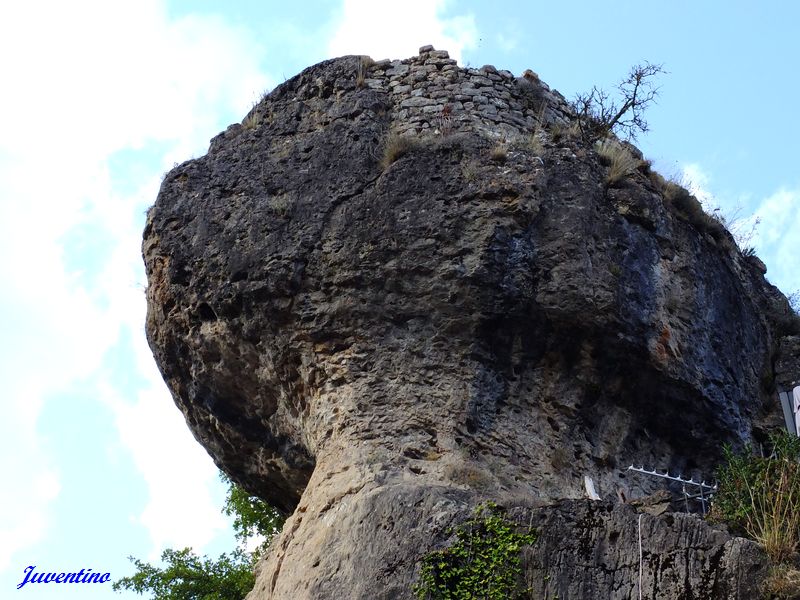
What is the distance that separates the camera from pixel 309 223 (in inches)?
448

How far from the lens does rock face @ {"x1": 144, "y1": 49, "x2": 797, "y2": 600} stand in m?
10.3

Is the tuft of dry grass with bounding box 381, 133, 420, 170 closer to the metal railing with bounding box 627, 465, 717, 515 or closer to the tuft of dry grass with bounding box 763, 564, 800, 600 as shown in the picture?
the metal railing with bounding box 627, 465, 717, 515

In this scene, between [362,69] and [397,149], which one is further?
[362,69]

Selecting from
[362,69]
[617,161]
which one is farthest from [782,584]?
[362,69]

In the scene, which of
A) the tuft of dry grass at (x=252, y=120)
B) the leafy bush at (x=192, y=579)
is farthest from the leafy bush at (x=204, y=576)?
the tuft of dry grass at (x=252, y=120)

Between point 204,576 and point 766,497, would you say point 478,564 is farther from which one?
point 204,576

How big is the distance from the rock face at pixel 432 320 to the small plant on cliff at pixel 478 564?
294mm

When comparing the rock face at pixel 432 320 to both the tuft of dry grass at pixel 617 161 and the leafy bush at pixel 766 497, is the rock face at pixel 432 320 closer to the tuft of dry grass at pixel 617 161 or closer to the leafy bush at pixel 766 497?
the tuft of dry grass at pixel 617 161

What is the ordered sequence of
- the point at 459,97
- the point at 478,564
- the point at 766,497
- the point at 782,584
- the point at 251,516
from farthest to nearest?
the point at 251,516 → the point at 459,97 → the point at 766,497 → the point at 478,564 → the point at 782,584

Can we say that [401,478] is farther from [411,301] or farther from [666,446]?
[666,446]

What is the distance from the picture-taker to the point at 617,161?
12.0 metres

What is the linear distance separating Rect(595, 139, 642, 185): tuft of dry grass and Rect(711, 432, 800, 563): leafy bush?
294 cm

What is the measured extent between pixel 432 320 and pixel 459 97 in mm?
2845

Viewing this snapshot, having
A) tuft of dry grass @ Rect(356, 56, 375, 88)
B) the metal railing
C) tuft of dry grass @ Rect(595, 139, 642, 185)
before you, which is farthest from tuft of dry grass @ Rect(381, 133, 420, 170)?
the metal railing
